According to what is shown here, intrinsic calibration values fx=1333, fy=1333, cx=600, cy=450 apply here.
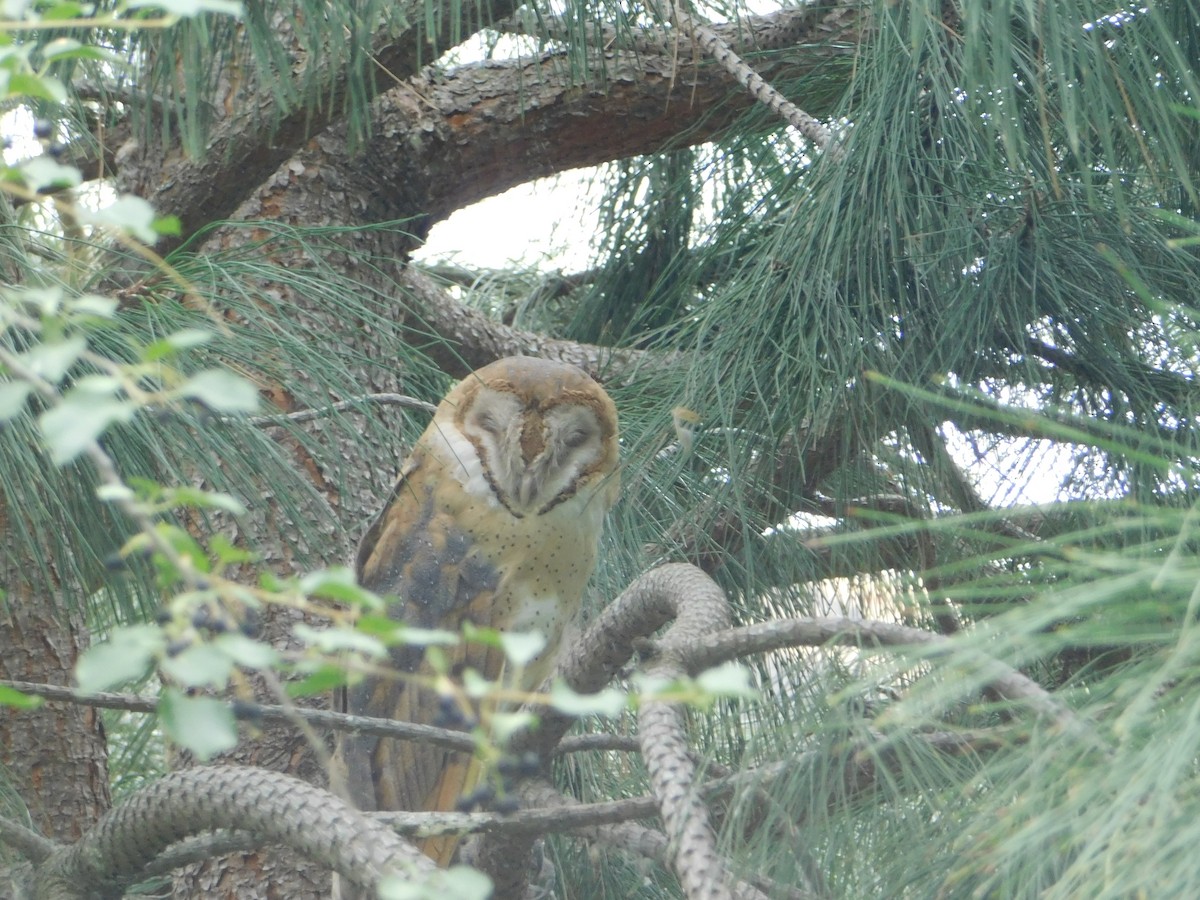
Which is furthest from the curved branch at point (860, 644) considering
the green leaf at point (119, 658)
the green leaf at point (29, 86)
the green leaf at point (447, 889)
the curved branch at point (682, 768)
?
the green leaf at point (29, 86)

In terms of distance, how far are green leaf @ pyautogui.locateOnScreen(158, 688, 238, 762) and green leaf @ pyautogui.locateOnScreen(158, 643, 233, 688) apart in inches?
0.8

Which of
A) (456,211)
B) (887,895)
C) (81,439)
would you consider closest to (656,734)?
(887,895)

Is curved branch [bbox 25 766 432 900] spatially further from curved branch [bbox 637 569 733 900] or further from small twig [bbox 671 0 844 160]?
small twig [bbox 671 0 844 160]

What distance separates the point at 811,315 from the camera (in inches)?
58.5

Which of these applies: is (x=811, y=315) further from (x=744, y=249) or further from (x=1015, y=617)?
(x=1015, y=617)

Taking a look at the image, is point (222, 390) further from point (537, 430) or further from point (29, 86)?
point (537, 430)

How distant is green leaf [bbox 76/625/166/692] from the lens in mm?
477

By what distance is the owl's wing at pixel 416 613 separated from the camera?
1.89m

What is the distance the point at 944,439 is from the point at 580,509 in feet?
1.85

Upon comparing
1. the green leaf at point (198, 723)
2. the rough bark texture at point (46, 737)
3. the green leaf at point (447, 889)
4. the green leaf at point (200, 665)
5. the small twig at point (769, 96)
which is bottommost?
the rough bark texture at point (46, 737)

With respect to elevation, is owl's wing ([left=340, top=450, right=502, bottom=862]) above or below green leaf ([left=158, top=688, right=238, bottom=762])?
below

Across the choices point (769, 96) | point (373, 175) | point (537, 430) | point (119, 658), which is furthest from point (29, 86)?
point (373, 175)

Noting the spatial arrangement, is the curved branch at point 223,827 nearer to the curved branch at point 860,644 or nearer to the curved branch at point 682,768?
the curved branch at point 682,768

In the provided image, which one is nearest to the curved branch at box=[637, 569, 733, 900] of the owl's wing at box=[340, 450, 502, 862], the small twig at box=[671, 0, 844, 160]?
the small twig at box=[671, 0, 844, 160]
